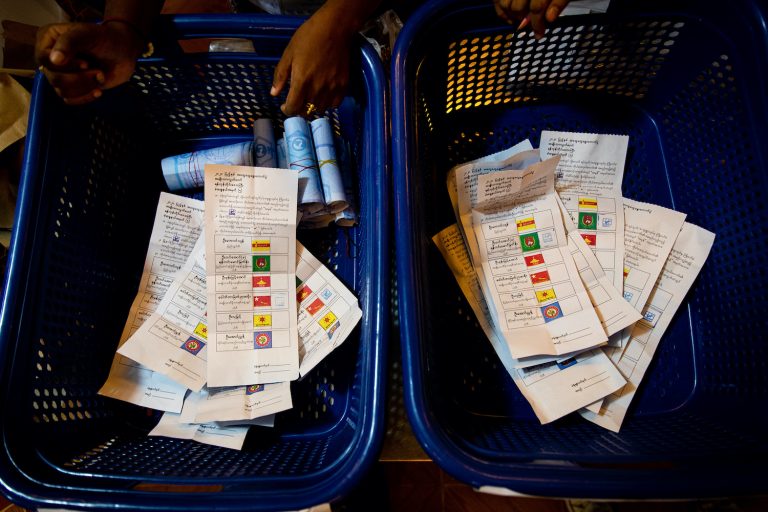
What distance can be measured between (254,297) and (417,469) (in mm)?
570

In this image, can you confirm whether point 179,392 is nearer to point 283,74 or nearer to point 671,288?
point 283,74

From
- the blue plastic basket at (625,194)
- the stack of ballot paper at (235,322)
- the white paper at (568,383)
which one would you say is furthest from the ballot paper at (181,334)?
the white paper at (568,383)

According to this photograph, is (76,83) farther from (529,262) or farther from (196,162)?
(529,262)

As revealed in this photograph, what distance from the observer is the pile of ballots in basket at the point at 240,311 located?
2.24 ft

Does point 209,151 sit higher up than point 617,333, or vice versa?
point 209,151

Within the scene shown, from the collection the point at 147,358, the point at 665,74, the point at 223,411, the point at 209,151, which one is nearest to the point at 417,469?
the point at 223,411

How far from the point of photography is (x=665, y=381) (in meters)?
0.76

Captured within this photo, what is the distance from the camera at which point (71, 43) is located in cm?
54

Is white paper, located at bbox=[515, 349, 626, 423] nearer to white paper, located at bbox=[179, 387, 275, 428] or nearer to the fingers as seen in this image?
white paper, located at bbox=[179, 387, 275, 428]

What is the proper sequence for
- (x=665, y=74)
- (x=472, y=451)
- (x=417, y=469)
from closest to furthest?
1. (x=472, y=451)
2. (x=665, y=74)
3. (x=417, y=469)

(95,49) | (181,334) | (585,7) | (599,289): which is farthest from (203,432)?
(585,7)

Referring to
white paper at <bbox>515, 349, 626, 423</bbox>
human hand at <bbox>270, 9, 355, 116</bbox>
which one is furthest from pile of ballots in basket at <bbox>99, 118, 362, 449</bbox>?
white paper at <bbox>515, 349, 626, 423</bbox>

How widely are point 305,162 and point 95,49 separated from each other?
0.32 metres

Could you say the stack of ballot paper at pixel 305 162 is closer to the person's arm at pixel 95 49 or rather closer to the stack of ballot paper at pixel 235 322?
the stack of ballot paper at pixel 235 322
